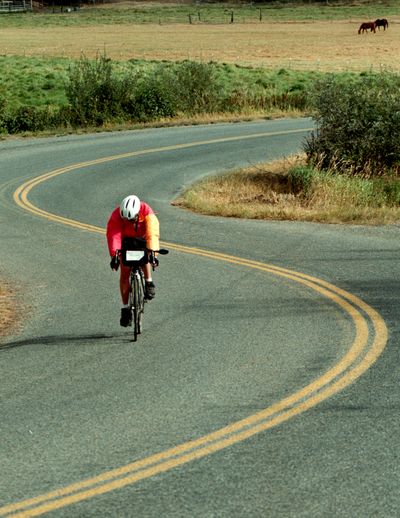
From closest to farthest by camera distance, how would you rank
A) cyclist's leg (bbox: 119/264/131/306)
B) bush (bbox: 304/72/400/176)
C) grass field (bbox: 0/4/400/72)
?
cyclist's leg (bbox: 119/264/131/306) → bush (bbox: 304/72/400/176) → grass field (bbox: 0/4/400/72)

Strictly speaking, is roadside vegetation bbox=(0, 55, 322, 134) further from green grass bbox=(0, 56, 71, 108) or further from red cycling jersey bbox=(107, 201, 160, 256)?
red cycling jersey bbox=(107, 201, 160, 256)

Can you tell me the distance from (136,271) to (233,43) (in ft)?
271

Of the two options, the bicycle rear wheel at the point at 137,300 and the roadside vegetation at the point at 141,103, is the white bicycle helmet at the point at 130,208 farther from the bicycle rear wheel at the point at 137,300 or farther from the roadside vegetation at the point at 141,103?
the roadside vegetation at the point at 141,103

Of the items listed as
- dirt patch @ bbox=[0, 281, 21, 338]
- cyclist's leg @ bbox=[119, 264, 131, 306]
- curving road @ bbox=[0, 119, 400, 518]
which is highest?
cyclist's leg @ bbox=[119, 264, 131, 306]

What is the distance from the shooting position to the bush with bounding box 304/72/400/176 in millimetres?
26625

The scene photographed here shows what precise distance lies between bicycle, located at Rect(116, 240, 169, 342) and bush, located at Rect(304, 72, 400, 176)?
1505 centimetres

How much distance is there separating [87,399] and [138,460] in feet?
5.72

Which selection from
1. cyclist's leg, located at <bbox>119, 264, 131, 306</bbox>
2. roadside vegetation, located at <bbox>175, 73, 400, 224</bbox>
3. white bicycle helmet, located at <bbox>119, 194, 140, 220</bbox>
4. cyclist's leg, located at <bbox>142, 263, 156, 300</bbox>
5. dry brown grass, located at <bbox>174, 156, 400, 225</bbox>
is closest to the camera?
white bicycle helmet, located at <bbox>119, 194, 140, 220</bbox>

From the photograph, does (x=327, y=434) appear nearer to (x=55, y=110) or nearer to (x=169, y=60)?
(x=55, y=110)

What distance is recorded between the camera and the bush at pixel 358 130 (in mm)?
26625

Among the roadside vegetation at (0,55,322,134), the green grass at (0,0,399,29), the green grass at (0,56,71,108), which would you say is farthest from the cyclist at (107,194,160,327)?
the green grass at (0,0,399,29)

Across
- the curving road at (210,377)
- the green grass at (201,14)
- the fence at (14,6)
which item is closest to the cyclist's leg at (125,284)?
the curving road at (210,377)

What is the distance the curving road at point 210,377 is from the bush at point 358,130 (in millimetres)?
6728

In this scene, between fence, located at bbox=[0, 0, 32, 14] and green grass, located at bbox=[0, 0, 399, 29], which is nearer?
green grass, located at bbox=[0, 0, 399, 29]
